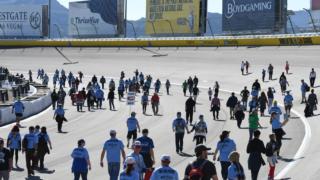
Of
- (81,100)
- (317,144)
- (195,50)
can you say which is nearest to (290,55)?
(195,50)

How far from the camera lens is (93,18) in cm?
9294

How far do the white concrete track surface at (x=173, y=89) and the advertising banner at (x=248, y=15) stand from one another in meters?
6.61

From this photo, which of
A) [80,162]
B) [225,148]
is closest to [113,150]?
[80,162]

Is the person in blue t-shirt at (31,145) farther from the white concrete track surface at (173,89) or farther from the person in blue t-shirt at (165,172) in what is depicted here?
the person in blue t-shirt at (165,172)

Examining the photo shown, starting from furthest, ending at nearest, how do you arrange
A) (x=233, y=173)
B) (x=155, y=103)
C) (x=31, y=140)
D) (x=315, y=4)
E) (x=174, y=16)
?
(x=174, y=16)
(x=315, y=4)
(x=155, y=103)
(x=31, y=140)
(x=233, y=173)

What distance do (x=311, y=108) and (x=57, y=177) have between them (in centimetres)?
1539

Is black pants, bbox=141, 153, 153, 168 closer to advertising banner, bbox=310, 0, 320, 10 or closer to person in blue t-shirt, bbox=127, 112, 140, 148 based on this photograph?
person in blue t-shirt, bbox=127, 112, 140, 148

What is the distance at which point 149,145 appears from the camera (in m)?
13.7

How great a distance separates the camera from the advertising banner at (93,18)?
90.1m

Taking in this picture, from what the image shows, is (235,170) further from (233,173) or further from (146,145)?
(146,145)

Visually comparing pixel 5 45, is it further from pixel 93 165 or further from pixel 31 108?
pixel 93 165

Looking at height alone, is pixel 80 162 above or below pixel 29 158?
above

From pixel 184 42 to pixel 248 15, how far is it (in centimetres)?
737

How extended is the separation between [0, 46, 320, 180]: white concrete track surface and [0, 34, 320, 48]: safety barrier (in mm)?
1281
